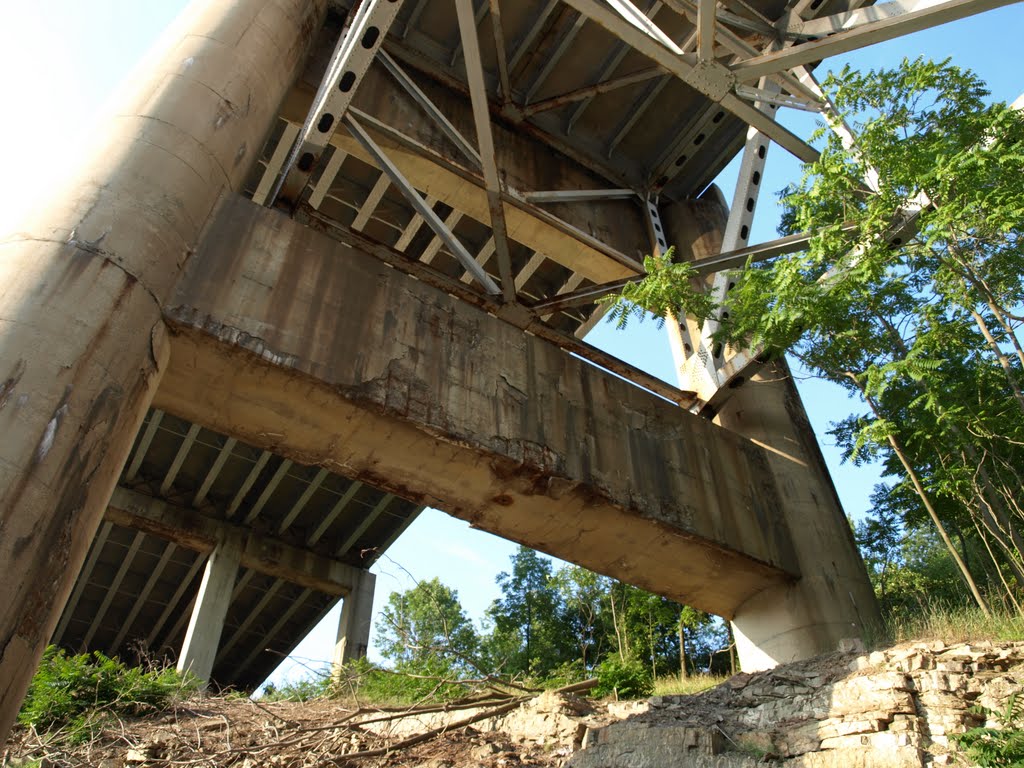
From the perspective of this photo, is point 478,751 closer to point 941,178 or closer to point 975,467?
point 975,467

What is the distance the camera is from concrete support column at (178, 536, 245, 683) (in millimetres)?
18438

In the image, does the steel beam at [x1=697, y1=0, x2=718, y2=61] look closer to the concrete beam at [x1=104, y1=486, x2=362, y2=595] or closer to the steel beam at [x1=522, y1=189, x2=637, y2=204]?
the steel beam at [x1=522, y1=189, x2=637, y2=204]

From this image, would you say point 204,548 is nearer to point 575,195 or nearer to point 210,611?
point 210,611

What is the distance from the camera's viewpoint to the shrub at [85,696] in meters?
7.81

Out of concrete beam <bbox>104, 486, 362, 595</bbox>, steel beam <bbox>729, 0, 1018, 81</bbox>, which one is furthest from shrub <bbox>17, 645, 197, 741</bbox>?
concrete beam <bbox>104, 486, 362, 595</bbox>

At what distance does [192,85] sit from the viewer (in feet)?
19.6

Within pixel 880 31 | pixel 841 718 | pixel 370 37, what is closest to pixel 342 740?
pixel 841 718

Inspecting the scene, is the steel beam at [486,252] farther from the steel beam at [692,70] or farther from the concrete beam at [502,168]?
the steel beam at [692,70]

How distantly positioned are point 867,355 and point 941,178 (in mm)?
1954

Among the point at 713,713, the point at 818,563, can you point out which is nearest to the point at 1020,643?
the point at 713,713

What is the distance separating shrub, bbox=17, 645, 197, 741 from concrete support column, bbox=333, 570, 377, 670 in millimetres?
12521

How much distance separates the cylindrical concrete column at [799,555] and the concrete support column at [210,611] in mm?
14550

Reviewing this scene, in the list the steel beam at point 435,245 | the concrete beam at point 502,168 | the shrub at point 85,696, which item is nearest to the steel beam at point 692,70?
the concrete beam at point 502,168

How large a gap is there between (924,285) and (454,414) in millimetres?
4620
